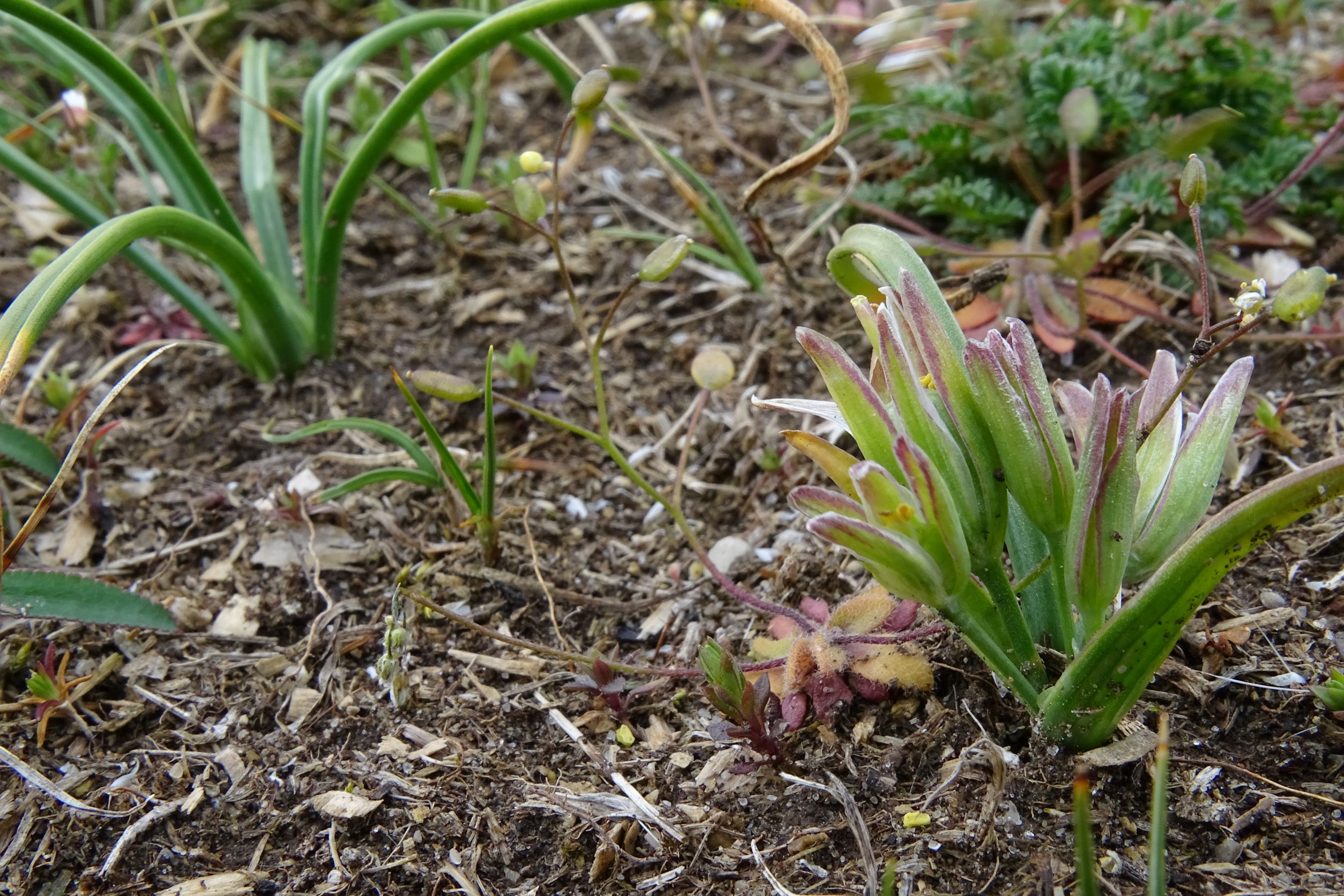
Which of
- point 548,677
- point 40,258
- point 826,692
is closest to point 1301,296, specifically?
point 826,692

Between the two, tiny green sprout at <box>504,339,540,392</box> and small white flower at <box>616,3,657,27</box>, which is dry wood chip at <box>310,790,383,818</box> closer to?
tiny green sprout at <box>504,339,540,392</box>

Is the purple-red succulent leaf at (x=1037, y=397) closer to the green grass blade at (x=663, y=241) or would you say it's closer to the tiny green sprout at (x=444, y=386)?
the tiny green sprout at (x=444, y=386)

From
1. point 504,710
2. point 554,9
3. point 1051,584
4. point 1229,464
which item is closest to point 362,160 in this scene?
point 554,9

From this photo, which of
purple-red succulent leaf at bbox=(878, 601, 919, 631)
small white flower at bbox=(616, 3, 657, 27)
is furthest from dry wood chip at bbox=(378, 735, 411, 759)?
small white flower at bbox=(616, 3, 657, 27)

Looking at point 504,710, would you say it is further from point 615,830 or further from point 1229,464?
point 1229,464

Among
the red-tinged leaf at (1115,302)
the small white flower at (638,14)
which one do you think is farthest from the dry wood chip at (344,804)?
the small white flower at (638,14)

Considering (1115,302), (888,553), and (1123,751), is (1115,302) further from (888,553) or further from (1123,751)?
(888,553)

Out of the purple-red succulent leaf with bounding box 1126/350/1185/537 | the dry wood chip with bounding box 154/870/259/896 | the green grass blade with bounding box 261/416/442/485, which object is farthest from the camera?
the green grass blade with bounding box 261/416/442/485
